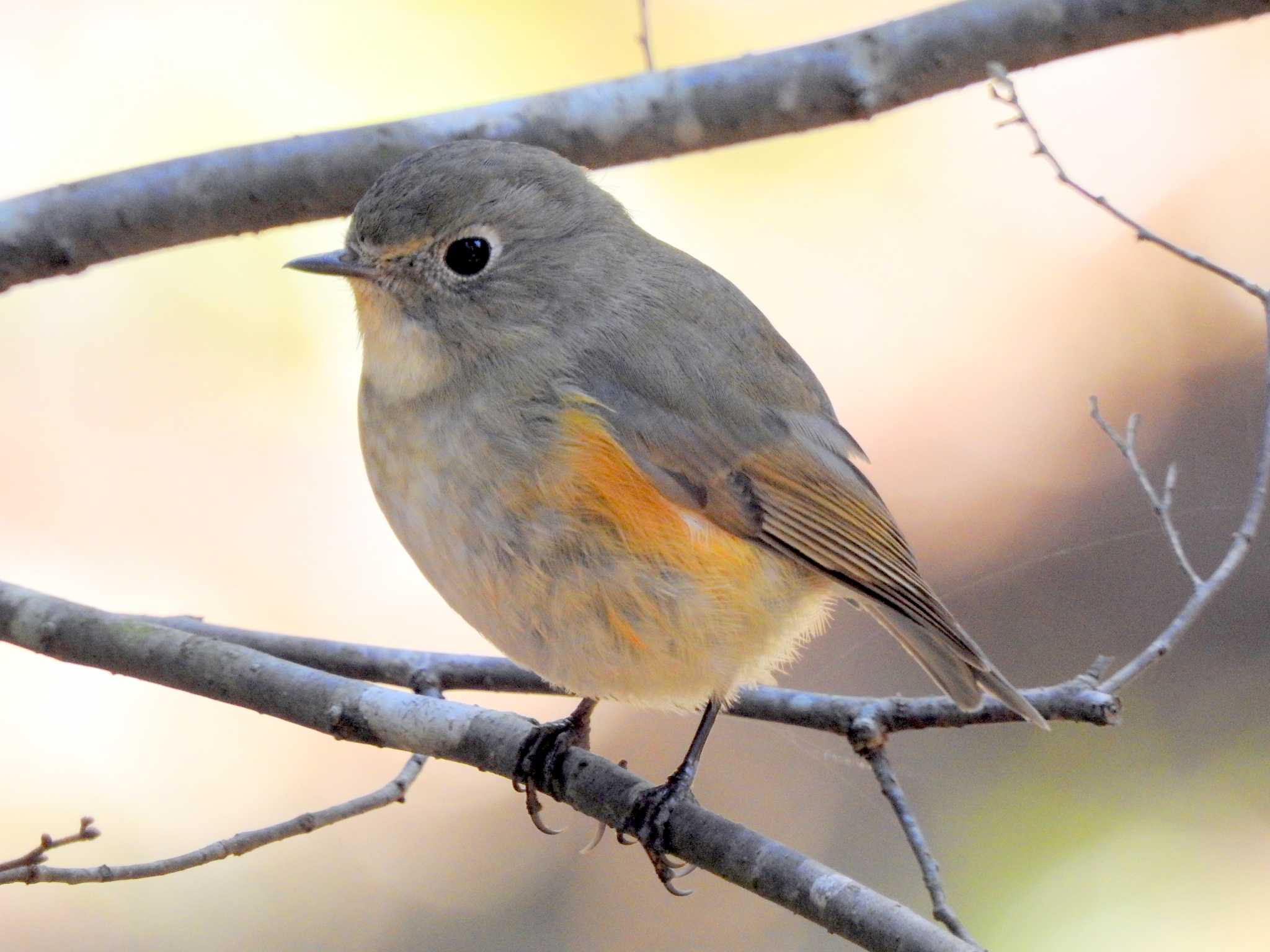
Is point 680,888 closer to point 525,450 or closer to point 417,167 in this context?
point 525,450

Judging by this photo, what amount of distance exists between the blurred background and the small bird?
0.96 meters

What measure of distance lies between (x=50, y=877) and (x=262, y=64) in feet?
11.5

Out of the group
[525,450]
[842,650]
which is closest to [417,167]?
[525,450]

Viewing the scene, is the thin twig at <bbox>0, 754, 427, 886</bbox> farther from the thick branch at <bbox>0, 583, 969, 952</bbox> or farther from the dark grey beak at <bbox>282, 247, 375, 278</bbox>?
the dark grey beak at <bbox>282, 247, 375, 278</bbox>

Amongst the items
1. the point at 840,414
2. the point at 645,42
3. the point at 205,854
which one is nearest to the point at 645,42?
the point at 645,42

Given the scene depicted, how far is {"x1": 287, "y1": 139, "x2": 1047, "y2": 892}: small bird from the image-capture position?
7.43 ft

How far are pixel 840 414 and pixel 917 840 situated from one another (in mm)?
2363

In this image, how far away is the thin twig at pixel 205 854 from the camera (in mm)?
1979

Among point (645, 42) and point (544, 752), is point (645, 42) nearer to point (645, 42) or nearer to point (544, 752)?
point (645, 42)

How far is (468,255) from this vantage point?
8.20 ft

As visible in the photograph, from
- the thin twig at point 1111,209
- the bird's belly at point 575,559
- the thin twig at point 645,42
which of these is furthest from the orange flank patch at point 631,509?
the thin twig at point 1111,209

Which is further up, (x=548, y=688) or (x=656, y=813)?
(x=548, y=688)

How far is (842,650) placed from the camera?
394 cm

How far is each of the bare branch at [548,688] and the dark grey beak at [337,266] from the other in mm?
654
